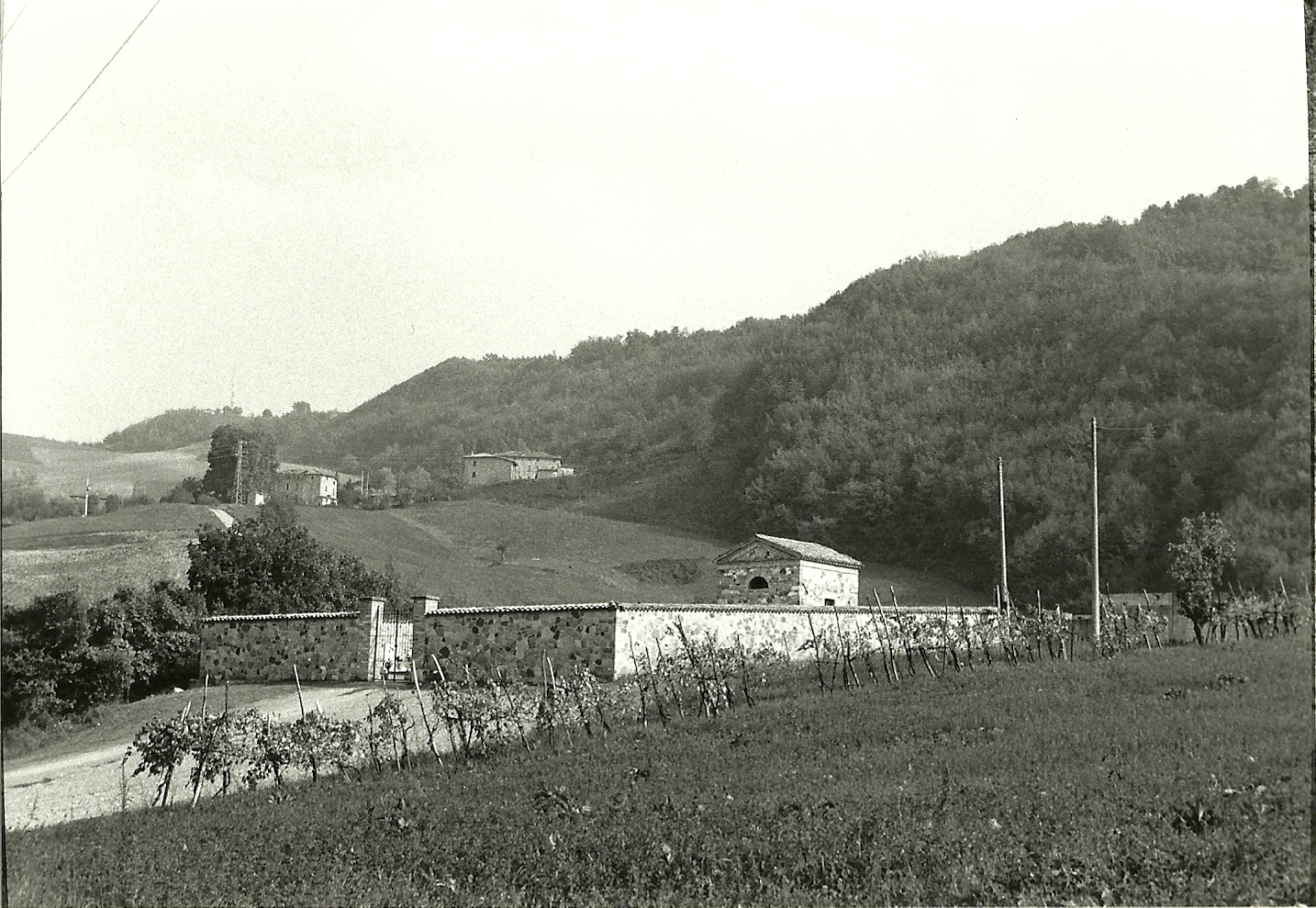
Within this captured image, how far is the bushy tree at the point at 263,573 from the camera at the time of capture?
23328mm

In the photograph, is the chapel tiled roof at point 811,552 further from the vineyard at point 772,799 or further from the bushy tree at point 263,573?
the vineyard at point 772,799

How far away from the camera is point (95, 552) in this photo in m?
30.4

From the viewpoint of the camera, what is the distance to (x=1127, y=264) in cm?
1115

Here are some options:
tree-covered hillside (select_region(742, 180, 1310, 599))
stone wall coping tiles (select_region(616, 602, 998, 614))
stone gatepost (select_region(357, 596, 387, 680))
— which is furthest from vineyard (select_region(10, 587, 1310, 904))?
stone gatepost (select_region(357, 596, 387, 680))

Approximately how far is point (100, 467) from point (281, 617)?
102 feet

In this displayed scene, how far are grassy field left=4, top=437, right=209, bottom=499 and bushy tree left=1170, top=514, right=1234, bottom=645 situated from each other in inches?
613

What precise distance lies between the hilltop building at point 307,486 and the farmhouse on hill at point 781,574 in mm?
42781

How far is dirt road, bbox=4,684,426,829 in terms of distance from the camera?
41.3 ft

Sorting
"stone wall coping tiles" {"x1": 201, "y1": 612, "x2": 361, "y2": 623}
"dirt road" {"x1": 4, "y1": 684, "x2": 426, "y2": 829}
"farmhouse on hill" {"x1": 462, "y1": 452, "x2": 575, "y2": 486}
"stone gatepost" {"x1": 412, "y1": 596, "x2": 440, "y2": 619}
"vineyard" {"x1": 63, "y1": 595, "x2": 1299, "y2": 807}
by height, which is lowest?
"dirt road" {"x1": 4, "y1": 684, "x2": 426, "y2": 829}

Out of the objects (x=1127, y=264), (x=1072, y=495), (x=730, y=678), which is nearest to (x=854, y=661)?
(x=730, y=678)

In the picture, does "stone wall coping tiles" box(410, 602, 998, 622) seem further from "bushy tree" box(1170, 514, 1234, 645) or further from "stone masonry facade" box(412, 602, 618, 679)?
"bushy tree" box(1170, 514, 1234, 645)

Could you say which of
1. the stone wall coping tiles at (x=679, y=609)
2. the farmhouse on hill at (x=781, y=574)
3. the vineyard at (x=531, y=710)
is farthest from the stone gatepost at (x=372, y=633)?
the farmhouse on hill at (x=781, y=574)

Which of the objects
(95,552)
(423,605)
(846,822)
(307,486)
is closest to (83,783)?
(423,605)

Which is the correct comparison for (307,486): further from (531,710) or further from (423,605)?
(531,710)
